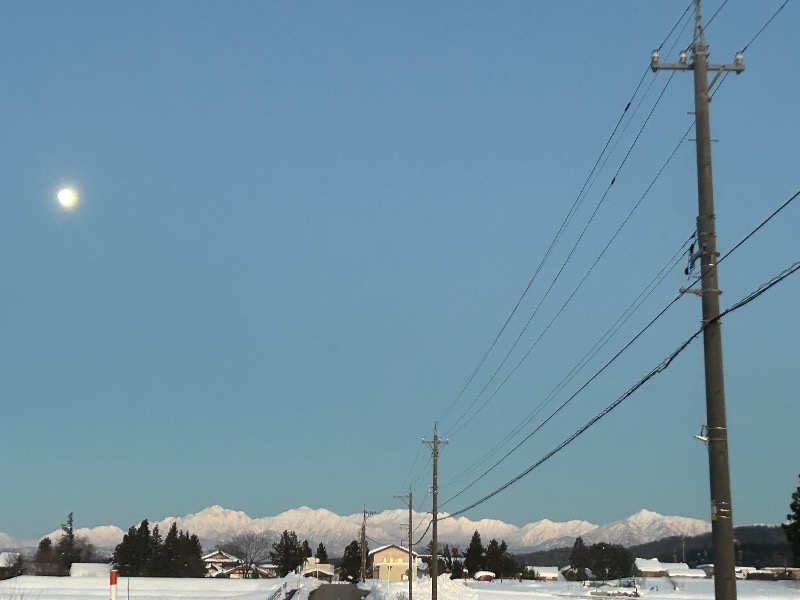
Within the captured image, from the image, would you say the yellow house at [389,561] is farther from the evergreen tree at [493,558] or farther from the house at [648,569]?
the house at [648,569]

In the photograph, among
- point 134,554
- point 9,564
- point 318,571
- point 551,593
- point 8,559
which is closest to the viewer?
point 551,593

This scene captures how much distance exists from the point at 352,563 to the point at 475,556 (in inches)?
844

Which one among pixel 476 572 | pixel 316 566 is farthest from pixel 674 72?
pixel 316 566

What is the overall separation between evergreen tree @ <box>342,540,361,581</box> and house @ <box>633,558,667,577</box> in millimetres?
47425

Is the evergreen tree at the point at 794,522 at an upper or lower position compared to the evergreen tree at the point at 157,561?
upper

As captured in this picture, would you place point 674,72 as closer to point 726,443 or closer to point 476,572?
point 726,443

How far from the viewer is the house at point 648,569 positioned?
532ft

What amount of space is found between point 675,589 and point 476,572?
57.3 m

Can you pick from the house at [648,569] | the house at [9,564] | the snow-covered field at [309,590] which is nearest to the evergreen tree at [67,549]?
the house at [9,564]

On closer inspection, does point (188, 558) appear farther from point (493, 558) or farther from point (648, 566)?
point (648, 566)

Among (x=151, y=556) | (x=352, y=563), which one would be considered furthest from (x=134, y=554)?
(x=352, y=563)

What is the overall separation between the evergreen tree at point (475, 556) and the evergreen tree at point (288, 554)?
3585cm

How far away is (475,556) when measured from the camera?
167m

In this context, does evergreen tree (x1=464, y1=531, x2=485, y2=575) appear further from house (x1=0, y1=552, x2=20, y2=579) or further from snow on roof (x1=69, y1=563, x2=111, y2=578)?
house (x1=0, y1=552, x2=20, y2=579)
